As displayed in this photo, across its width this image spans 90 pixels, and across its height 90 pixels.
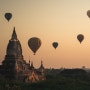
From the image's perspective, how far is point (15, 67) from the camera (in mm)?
90875

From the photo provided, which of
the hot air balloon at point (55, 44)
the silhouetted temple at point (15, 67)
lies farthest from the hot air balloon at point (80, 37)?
the silhouetted temple at point (15, 67)

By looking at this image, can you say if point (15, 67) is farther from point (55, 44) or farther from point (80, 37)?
point (80, 37)

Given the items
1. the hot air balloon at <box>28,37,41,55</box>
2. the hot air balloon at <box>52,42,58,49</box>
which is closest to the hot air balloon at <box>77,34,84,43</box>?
the hot air balloon at <box>28,37,41,55</box>

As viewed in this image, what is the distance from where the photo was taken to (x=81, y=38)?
254ft

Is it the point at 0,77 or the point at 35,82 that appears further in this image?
the point at 35,82

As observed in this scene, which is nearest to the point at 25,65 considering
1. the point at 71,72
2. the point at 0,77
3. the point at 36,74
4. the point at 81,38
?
the point at 36,74

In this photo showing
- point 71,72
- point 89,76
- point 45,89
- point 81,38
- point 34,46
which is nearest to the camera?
point 81,38

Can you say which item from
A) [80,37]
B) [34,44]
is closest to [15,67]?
[34,44]

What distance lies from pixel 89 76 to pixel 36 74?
25.1 metres

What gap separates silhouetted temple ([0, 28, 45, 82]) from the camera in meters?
90.9

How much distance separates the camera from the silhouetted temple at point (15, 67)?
9094cm

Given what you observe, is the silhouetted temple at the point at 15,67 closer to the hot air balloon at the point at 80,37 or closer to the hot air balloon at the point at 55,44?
the hot air balloon at the point at 55,44

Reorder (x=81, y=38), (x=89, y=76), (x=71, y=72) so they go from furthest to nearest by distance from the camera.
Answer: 1. (x=71, y=72)
2. (x=89, y=76)
3. (x=81, y=38)

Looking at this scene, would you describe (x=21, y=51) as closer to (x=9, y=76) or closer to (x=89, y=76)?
(x=9, y=76)
